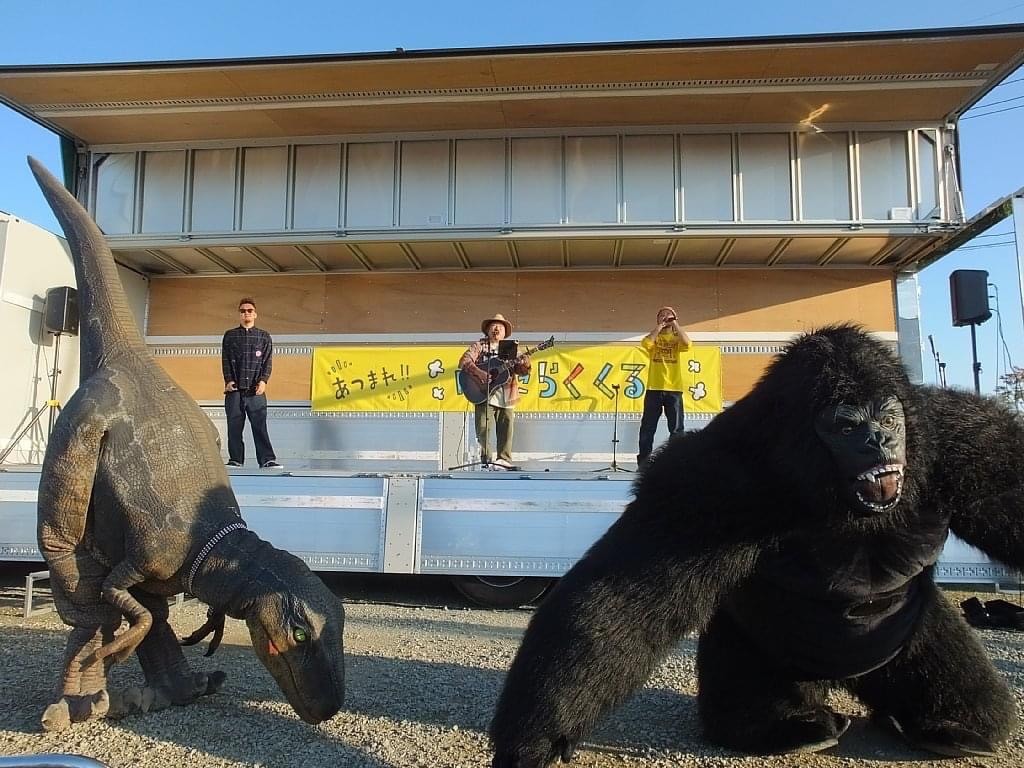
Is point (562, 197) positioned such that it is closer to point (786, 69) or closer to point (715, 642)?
point (786, 69)

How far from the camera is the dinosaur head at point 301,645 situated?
2.91 m

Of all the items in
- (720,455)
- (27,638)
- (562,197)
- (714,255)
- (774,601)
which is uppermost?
(562,197)

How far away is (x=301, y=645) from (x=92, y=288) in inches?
86.9

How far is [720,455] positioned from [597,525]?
3.56m

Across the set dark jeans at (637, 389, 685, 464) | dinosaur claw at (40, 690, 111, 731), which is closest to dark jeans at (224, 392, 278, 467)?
dark jeans at (637, 389, 685, 464)

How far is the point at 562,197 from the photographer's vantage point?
29.5 feet

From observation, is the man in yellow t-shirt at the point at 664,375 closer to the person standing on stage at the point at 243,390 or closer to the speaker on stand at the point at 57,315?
the person standing on stage at the point at 243,390

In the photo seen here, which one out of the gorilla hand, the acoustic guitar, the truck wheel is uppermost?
the acoustic guitar

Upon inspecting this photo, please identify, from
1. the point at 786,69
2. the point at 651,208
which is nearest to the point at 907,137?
the point at 786,69

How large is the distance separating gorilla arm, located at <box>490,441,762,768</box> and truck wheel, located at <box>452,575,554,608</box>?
155 inches

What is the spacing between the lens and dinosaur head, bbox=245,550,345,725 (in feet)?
9.56

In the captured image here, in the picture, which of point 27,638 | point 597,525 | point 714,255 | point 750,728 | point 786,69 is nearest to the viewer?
point 750,728

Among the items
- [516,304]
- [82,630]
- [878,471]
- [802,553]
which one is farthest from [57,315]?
[878,471]

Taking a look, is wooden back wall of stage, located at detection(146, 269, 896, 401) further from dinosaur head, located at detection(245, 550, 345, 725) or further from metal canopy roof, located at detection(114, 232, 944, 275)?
dinosaur head, located at detection(245, 550, 345, 725)
